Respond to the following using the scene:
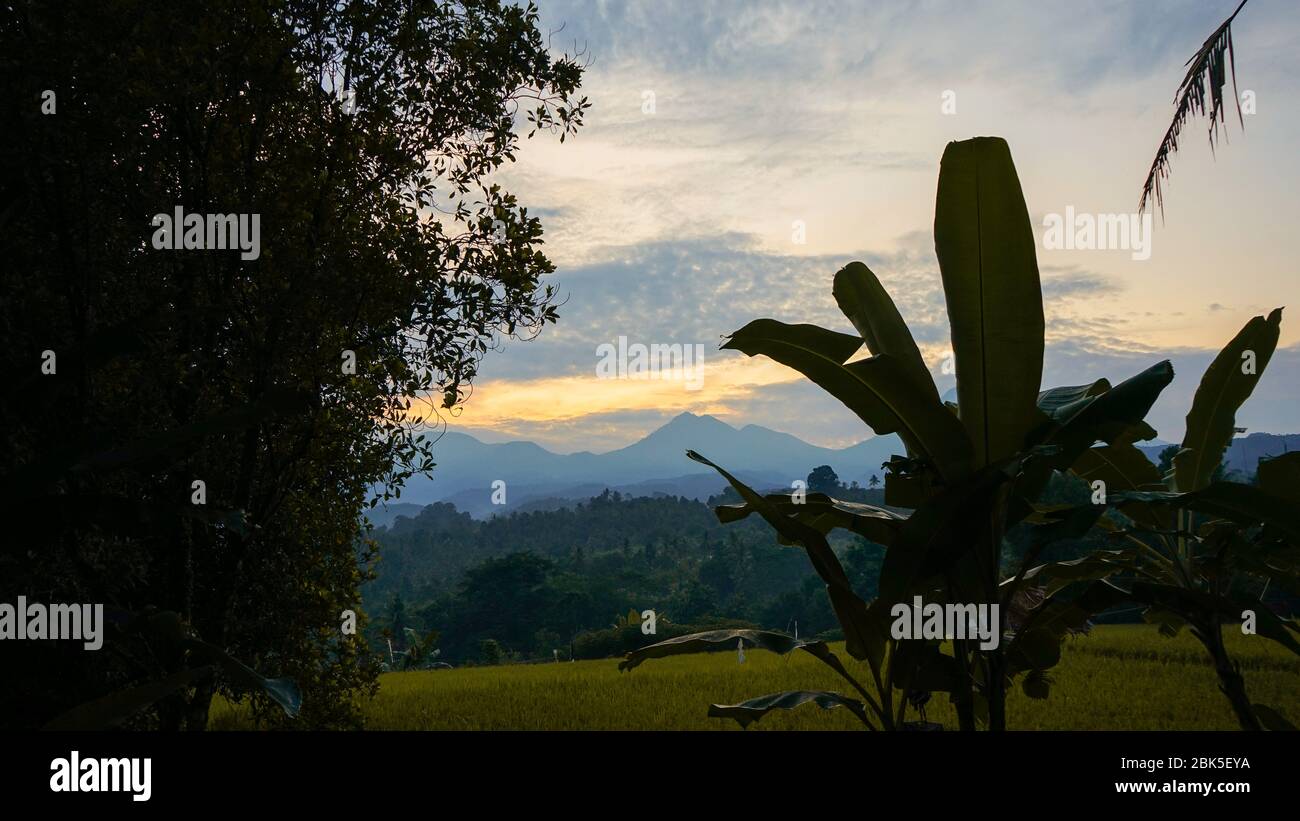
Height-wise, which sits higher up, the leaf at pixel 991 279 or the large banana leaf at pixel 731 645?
the leaf at pixel 991 279

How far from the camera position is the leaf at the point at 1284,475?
8.80 feet

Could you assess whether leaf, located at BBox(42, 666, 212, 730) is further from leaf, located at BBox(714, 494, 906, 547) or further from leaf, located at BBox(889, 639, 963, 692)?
leaf, located at BBox(889, 639, 963, 692)

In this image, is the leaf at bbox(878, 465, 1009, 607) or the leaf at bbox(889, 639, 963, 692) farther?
the leaf at bbox(889, 639, 963, 692)

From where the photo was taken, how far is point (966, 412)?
91.0 inches

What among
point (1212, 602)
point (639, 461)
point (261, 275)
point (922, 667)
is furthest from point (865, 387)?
point (639, 461)

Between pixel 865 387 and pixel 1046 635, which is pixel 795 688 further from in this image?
pixel 865 387

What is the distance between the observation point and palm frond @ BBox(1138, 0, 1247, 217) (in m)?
5.77

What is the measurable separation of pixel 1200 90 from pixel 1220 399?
4132mm

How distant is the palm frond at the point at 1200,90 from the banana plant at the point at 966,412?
4713mm

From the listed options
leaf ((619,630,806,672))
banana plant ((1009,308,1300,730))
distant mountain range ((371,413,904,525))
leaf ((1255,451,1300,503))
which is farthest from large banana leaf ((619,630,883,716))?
distant mountain range ((371,413,904,525))

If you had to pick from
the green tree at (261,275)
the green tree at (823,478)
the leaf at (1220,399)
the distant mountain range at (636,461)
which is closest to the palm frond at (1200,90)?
the leaf at (1220,399)

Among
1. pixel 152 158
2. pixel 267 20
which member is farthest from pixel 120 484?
pixel 267 20

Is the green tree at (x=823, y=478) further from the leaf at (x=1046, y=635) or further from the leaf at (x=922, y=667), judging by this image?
the leaf at (x=922, y=667)

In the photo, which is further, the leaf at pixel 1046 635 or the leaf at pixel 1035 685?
the leaf at pixel 1035 685
